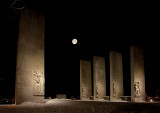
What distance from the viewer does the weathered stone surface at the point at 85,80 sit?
112ft

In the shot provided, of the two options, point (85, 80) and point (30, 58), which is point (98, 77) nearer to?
point (85, 80)

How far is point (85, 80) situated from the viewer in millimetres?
34594

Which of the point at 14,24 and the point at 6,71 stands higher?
the point at 14,24

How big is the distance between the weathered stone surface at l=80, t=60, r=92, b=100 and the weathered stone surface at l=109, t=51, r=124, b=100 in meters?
7.26

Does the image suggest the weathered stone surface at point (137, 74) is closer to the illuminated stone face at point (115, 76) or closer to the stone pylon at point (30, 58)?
the illuminated stone face at point (115, 76)

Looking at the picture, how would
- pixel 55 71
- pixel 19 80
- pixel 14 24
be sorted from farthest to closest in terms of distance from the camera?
pixel 55 71 < pixel 14 24 < pixel 19 80

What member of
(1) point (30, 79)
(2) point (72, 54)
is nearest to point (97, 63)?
(2) point (72, 54)

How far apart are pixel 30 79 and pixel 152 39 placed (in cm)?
1326

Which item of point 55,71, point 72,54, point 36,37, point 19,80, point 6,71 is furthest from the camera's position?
point 55,71

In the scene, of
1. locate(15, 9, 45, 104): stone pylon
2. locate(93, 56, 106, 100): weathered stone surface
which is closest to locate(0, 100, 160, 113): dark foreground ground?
locate(15, 9, 45, 104): stone pylon

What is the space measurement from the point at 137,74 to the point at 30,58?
1139cm

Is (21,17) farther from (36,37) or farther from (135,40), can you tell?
(135,40)

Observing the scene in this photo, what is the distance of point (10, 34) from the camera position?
21547 millimetres

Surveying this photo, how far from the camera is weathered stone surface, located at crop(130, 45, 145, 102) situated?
78.3 ft
